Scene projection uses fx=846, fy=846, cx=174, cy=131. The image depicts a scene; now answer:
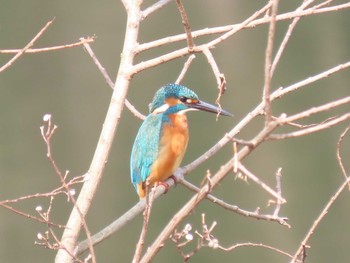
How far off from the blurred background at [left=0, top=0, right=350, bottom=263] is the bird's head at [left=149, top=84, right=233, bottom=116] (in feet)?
3.55

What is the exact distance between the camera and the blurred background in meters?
4.18

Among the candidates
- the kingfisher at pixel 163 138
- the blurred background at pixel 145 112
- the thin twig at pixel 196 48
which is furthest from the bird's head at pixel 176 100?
the blurred background at pixel 145 112

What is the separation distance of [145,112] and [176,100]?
112 cm

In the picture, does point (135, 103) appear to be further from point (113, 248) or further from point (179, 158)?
point (179, 158)

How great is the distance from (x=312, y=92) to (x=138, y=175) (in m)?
1.72

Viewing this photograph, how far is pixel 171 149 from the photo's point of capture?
3107 millimetres

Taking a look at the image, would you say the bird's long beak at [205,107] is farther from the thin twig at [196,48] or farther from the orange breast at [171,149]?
the thin twig at [196,48]

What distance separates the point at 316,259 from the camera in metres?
4.52

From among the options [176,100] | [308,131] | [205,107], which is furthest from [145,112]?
[308,131]

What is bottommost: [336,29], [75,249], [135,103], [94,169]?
[75,249]

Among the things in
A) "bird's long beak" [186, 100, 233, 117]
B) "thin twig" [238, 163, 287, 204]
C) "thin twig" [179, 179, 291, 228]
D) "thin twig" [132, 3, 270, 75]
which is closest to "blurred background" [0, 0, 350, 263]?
"bird's long beak" [186, 100, 233, 117]

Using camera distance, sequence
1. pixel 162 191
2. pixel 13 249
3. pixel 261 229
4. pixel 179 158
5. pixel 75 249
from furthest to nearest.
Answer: pixel 261 229
pixel 13 249
pixel 179 158
pixel 162 191
pixel 75 249

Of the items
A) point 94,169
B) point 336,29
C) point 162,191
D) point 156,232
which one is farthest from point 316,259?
point 94,169

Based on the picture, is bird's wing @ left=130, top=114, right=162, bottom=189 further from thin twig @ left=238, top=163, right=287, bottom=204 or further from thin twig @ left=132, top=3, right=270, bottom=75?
thin twig @ left=238, top=163, right=287, bottom=204
